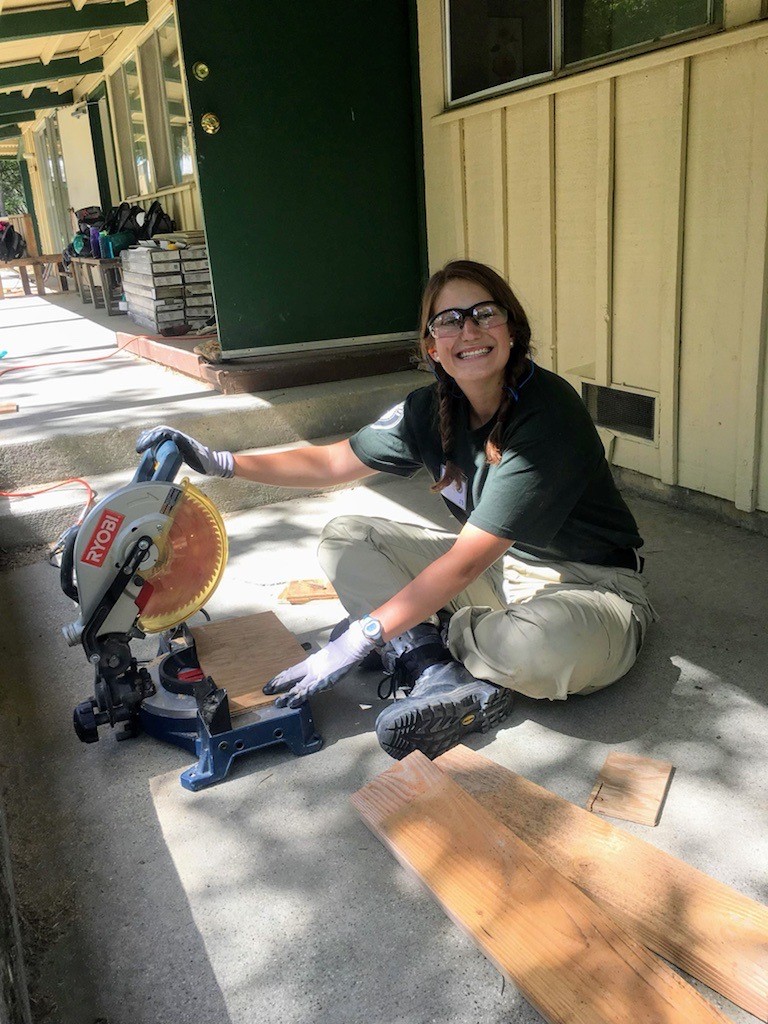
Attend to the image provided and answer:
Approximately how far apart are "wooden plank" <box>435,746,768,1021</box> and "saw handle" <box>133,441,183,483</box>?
1087 millimetres

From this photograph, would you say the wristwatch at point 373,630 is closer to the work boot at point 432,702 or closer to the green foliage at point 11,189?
the work boot at point 432,702

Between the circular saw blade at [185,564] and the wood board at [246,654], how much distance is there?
264mm

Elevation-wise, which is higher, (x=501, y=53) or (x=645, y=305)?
(x=501, y=53)

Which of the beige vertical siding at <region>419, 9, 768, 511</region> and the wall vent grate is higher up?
the beige vertical siding at <region>419, 9, 768, 511</region>

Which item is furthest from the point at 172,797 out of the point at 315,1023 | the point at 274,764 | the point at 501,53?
the point at 501,53

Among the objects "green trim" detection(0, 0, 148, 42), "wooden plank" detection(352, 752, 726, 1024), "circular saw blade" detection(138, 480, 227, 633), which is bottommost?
"wooden plank" detection(352, 752, 726, 1024)

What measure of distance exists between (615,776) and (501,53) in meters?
3.96

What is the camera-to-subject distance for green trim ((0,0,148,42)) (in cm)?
857

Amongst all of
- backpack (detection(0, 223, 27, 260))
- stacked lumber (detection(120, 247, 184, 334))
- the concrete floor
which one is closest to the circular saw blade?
the concrete floor

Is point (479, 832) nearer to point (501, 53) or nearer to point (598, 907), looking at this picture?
point (598, 907)

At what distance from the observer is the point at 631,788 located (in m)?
2.19

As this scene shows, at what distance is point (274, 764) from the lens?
242cm

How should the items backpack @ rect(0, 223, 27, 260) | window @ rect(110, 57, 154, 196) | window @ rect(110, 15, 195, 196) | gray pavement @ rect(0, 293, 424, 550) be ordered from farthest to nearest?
1. backpack @ rect(0, 223, 27, 260)
2. window @ rect(110, 57, 154, 196)
3. window @ rect(110, 15, 195, 196)
4. gray pavement @ rect(0, 293, 424, 550)

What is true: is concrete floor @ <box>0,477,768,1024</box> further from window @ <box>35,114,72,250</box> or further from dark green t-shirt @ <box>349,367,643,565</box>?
window @ <box>35,114,72,250</box>
